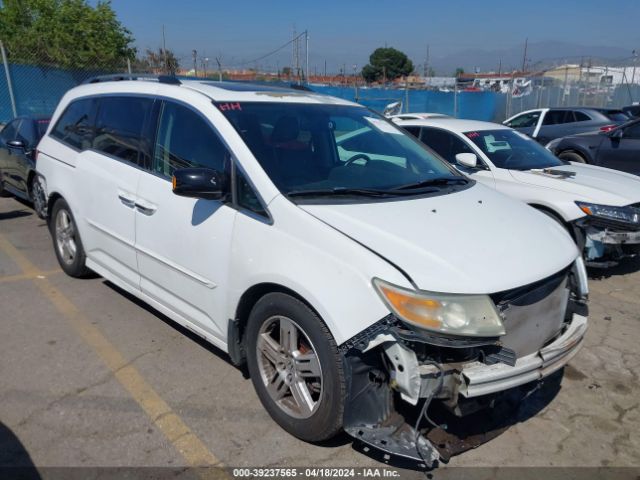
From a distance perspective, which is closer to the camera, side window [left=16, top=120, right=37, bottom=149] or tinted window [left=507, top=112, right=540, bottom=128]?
side window [left=16, top=120, right=37, bottom=149]

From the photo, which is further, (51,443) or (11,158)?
(11,158)

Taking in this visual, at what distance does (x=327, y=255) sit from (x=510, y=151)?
4.78m

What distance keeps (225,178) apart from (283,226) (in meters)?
0.57

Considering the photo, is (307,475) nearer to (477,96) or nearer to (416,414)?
(416,414)

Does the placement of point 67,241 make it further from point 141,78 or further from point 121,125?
point 141,78

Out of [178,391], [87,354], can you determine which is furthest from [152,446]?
[87,354]

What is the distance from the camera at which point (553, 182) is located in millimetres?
5703

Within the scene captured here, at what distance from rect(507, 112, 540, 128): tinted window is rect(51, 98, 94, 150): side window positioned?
1195 cm

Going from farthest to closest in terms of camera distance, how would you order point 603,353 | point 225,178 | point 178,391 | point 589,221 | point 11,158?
point 11,158 → point 589,221 → point 603,353 → point 178,391 → point 225,178

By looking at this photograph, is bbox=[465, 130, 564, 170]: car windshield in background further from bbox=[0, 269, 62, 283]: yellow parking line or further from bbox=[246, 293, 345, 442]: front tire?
bbox=[0, 269, 62, 283]: yellow parking line

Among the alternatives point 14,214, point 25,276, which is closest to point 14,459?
point 25,276

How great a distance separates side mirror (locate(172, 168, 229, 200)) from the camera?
2.92 meters

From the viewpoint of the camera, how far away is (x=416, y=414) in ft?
8.96

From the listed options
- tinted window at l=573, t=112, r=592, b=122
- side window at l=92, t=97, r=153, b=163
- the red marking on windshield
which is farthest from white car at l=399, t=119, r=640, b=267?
tinted window at l=573, t=112, r=592, b=122
